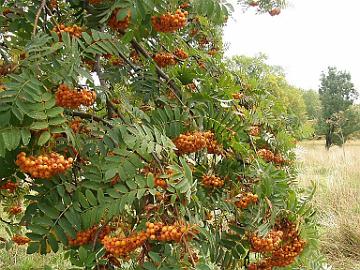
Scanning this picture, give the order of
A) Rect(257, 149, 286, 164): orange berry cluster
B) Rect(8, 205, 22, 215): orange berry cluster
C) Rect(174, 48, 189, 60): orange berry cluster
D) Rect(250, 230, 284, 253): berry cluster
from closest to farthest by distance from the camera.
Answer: Rect(250, 230, 284, 253): berry cluster, Rect(174, 48, 189, 60): orange berry cluster, Rect(257, 149, 286, 164): orange berry cluster, Rect(8, 205, 22, 215): orange berry cluster

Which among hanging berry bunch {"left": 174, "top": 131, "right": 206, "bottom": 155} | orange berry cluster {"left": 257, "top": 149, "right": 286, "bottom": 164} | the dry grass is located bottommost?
the dry grass

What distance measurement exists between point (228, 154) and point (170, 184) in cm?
67

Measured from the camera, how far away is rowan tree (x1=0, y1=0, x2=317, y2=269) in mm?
1376

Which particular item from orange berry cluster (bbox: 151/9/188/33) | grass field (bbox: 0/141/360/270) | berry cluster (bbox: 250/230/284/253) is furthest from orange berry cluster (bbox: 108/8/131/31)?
grass field (bbox: 0/141/360/270)

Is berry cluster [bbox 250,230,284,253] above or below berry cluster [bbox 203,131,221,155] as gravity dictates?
below

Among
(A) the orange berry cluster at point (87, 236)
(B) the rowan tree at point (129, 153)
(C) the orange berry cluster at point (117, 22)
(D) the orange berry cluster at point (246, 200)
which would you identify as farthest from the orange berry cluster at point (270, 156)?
(A) the orange berry cluster at point (87, 236)

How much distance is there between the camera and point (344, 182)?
6.98 meters

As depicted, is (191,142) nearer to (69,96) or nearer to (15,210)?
(69,96)

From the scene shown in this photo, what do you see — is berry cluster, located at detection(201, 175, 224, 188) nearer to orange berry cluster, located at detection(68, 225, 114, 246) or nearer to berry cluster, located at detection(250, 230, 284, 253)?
berry cluster, located at detection(250, 230, 284, 253)

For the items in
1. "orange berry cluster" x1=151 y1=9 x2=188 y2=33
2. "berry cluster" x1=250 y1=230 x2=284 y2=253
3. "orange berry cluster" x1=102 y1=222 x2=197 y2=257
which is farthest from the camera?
"orange berry cluster" x1=151 y1=9 x2=188 y2=33

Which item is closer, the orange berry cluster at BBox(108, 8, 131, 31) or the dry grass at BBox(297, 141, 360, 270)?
the orange berry cluster at BBox(108, 8, 131, 31)

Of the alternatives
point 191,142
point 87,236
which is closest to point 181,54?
point 191,142

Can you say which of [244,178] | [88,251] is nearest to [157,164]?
[88,251]

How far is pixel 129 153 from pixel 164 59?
933 mm
